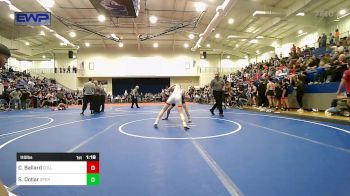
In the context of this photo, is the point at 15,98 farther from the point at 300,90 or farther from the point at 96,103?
the point at 300,90

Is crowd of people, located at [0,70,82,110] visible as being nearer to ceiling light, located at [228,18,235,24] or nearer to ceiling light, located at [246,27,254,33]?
ceiling light, located at [228,18,235,24]

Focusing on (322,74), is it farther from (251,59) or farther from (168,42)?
(251,59)

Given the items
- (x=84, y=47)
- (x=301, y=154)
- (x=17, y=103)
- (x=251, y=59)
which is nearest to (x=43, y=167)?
(x=301, y=154)

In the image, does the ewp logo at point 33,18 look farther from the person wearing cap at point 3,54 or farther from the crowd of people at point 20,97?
the person wearing cap at point 3,54

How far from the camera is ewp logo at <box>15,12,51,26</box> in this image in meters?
13.1

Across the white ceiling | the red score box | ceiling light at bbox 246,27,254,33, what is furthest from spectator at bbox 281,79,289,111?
ceiling light at bbox 246,27,254,33

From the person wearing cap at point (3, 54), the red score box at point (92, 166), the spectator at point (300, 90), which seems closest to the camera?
the person wearing cap at point (3, 54)

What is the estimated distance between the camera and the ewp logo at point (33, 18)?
13.1 m

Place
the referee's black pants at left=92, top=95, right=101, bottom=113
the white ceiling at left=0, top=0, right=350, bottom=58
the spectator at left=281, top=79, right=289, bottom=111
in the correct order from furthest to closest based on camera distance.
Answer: the white ceiling at left=0, top=0, right=350, bottom=58
the referee's black pants at left=92, top=95, right=101, bottom=113
the spectator at left=281, top=79, right=289, bottom=111

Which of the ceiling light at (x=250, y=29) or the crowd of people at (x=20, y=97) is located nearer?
the crowd of people at (x=20, y=97)

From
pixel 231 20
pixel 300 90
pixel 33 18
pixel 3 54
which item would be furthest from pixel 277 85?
pixel 231 20

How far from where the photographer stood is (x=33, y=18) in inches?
535

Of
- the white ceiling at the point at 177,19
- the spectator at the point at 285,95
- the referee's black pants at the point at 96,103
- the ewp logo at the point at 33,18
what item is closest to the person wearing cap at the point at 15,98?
the white ceiling at the point at 177,19

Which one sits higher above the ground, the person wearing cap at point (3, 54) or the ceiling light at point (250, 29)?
the ceiling light at point (250, 29)
